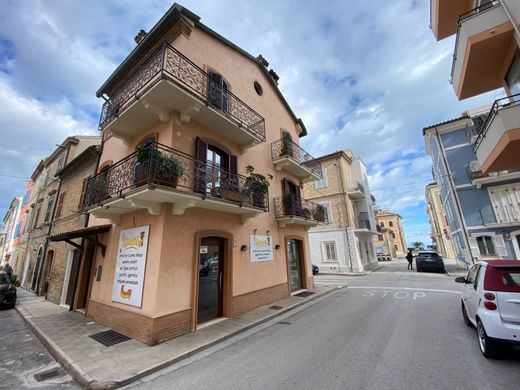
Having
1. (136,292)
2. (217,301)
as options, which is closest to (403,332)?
(217,301)

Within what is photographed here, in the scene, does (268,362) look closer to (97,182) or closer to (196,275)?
(196,275)

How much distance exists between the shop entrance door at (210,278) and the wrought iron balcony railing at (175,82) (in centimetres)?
447

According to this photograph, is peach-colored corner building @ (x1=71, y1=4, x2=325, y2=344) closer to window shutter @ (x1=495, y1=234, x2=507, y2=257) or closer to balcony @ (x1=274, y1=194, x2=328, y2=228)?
balcony @ (x1=274, y1=194, x2=328, y2=228)

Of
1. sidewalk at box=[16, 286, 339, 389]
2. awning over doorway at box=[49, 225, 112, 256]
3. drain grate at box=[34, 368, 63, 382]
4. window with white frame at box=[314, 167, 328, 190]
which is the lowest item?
drain grate at box=[34, 368, 63, 382]

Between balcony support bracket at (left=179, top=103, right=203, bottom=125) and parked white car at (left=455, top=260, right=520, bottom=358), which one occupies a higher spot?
balcony support bracket at (left=179, top=103, right=203, bottom=125)

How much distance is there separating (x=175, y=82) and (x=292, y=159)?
22.3 ft

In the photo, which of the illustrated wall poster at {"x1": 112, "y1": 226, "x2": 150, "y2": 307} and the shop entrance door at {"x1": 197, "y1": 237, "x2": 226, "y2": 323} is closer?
the illustrated wall poster at {"x1": 112, "y1": 226, "x2": 150, "y2": 307}

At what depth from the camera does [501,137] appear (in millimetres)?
5012

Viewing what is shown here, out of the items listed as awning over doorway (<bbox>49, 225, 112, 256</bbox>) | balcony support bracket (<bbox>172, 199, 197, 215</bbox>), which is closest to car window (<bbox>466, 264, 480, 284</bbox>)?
balcony support bracket (<bbox>172, 199, 197, 215</bbox>)

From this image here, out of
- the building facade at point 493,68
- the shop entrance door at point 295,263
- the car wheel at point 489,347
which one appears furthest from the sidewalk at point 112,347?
the building facade at point 493,68

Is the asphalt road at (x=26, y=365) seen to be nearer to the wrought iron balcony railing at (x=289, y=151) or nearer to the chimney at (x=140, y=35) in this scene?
the wrought iron balcony railing at (x=289, y=151)

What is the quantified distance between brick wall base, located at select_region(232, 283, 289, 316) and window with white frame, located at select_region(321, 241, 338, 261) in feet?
39.2

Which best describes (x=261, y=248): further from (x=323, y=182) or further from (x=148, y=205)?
(x=323, y=182)

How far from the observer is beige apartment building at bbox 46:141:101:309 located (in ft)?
32.1
